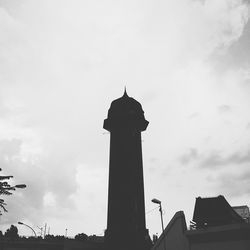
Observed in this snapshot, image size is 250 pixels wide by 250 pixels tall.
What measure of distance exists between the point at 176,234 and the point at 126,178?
1425cm

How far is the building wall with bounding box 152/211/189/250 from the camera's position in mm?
20625

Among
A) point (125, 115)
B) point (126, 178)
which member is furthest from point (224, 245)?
point (125, 115)

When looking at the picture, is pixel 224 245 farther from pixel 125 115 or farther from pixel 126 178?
pixel 125 115

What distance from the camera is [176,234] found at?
70.6 ft

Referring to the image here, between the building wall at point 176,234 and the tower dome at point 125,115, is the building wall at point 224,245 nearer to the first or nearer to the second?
the building wall at point 176,234

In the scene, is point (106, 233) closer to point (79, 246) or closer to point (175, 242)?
point (79, 246)

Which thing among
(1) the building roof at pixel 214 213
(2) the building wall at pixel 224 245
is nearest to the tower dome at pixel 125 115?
(1) the building roof at pixel 214 213

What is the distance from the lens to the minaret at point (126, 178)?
1262 inches

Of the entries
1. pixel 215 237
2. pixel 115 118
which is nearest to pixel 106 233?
pixel 115 118

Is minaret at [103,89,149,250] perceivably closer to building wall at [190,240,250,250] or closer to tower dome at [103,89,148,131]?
tower dome at [103,89,148,131]

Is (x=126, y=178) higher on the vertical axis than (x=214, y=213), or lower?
higher

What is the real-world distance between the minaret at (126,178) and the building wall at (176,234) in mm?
9727

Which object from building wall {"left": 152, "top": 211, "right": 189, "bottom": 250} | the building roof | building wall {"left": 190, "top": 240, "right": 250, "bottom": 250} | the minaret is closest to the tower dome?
the minaret

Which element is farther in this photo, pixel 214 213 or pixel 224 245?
pixel 214 213
